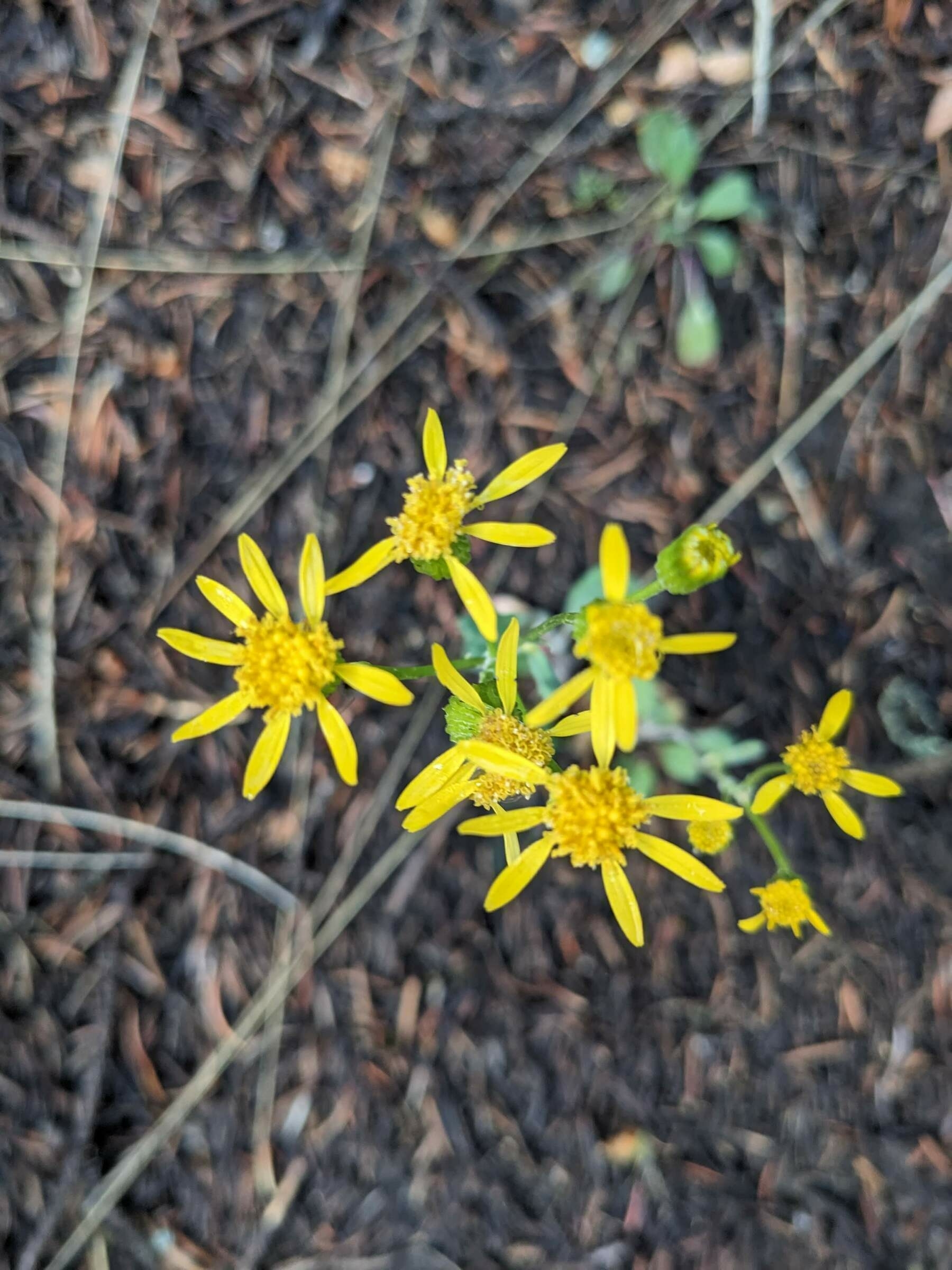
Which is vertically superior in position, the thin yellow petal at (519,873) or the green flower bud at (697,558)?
the green flower bud at (697,558)

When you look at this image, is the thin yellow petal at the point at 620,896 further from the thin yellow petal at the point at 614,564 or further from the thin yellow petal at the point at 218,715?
the thin yellow petal at the point at 218,715

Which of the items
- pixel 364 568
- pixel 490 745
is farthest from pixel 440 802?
pixel 364 568

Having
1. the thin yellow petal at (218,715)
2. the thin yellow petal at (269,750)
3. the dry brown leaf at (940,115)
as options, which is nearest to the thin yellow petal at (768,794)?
the thin yellow petal at (269,750)

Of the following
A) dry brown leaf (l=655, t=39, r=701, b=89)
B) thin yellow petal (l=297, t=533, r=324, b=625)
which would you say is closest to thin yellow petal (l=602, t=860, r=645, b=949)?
thin yellow petal (l=297, t=533, r=324, b=625)

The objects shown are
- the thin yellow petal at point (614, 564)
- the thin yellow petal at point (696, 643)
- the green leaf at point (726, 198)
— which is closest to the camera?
the thin yellow petal at point (614, 564)

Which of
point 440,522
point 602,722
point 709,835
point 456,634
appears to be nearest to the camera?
point 602,722

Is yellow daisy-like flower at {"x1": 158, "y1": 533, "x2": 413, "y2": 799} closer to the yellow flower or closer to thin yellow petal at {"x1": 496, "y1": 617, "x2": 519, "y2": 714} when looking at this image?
thin yellow petal at {"x1": 496, "y1": 617, "x2": 519, "y2": 714}

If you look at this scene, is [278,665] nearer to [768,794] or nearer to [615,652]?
[615,652]
